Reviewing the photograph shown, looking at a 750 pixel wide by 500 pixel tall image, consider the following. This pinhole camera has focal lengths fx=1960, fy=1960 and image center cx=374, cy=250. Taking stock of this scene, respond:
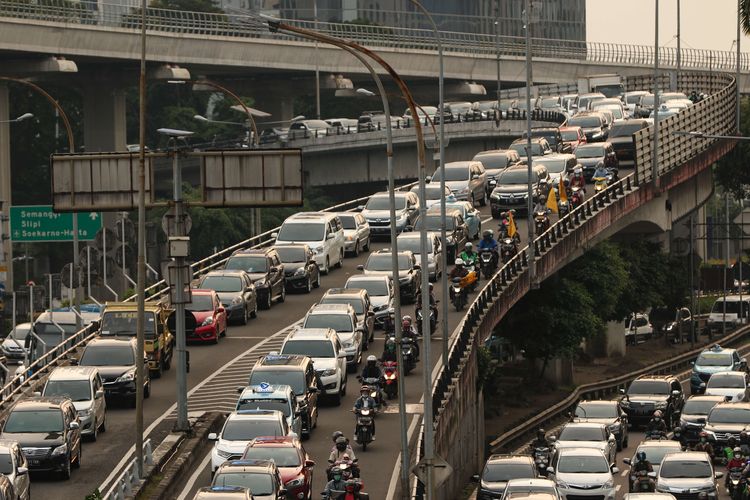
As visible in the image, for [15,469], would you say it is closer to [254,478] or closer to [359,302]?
[254,478]

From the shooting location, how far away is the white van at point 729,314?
98125 mm

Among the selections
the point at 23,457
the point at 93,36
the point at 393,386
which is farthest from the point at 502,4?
the point at 23,457

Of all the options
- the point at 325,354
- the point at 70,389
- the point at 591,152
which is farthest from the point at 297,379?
the point at 591,152

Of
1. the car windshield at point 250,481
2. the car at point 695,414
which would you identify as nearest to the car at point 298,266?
the car at point 695,414

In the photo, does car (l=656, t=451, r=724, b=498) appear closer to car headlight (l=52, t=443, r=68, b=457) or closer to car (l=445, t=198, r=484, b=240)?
car headlight (l=52, t=443, r=68, b=457)

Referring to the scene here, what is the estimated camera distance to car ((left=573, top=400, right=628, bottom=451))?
5459cm

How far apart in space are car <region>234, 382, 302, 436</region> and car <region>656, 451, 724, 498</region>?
8.53 meters

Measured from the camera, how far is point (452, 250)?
63562 mm

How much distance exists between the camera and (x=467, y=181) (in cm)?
7600

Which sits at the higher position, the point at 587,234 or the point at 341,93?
the point at 341,93

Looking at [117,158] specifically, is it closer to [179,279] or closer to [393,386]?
[179,279]

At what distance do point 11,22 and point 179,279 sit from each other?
5361 cm

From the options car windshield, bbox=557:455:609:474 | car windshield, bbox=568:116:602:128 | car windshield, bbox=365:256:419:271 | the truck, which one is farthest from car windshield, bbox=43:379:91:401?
the truck

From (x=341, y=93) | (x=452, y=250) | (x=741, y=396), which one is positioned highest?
(x=341, y=93)
